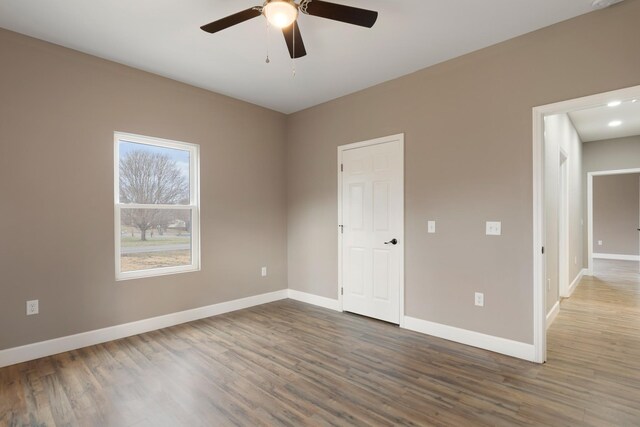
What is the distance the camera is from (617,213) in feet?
28.4

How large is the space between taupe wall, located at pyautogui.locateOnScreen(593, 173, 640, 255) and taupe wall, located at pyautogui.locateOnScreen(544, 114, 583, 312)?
359 centimetres

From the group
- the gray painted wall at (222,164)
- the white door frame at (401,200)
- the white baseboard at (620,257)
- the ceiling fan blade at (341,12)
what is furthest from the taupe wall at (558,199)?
the white baseboard at (620,257)

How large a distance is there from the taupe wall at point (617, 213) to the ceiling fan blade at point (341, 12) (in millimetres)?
10120

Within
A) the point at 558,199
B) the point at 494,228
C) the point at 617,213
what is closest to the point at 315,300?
the point at 494,228

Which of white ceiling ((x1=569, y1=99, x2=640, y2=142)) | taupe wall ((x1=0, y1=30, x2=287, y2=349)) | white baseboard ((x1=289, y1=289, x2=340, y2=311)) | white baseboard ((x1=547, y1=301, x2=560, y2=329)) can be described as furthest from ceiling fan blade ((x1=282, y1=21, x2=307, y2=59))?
white ceiling ((x1=569, y1=99, x2=640, y2=142))

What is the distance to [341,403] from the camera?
2152 mm

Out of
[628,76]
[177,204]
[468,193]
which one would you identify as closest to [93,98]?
[177,204]

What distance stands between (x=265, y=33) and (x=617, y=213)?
1057cm

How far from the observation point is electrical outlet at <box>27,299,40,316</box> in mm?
2809

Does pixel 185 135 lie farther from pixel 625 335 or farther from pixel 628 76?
pixel 625 335

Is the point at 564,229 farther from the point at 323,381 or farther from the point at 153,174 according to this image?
the point at 153,174

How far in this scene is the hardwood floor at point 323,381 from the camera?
2021mm

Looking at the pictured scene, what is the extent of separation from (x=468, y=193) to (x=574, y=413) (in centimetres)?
186

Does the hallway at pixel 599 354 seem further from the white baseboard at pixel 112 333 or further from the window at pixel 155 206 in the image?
the window at pixel 155 206
